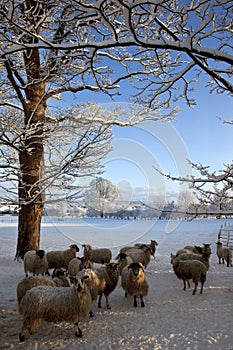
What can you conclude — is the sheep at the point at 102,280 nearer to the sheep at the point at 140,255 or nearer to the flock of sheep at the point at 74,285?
the flock of sheep at the point at 74,285

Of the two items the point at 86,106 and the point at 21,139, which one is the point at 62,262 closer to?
the point at 21,139

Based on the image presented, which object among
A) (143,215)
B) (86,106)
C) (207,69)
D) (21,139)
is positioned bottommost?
(143,215)

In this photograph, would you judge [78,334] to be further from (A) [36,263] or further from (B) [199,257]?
(B) [199,257]

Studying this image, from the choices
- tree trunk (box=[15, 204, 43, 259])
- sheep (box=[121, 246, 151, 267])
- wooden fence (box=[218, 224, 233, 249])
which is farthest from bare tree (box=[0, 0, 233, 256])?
wooden fence (box=[218, 224, 233, 249])

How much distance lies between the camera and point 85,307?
4930 millimetres

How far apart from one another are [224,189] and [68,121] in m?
6.76

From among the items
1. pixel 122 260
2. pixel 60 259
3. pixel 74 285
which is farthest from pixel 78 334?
pixel 60 259

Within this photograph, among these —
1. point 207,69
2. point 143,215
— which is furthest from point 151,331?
point 143,215

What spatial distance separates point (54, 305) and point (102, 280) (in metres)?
1.83

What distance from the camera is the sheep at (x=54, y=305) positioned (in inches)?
180

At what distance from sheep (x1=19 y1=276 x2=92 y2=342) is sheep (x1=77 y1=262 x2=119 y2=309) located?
93 centimetres

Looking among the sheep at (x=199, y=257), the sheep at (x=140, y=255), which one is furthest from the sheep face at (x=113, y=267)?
the sheep at (x=140, y=255)

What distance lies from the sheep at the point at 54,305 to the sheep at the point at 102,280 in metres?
0.93

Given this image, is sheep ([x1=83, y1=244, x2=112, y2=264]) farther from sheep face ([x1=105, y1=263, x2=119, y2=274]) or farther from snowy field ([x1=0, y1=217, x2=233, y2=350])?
sheep face ([x1=105, y1=263, x2=119, y2=274])
